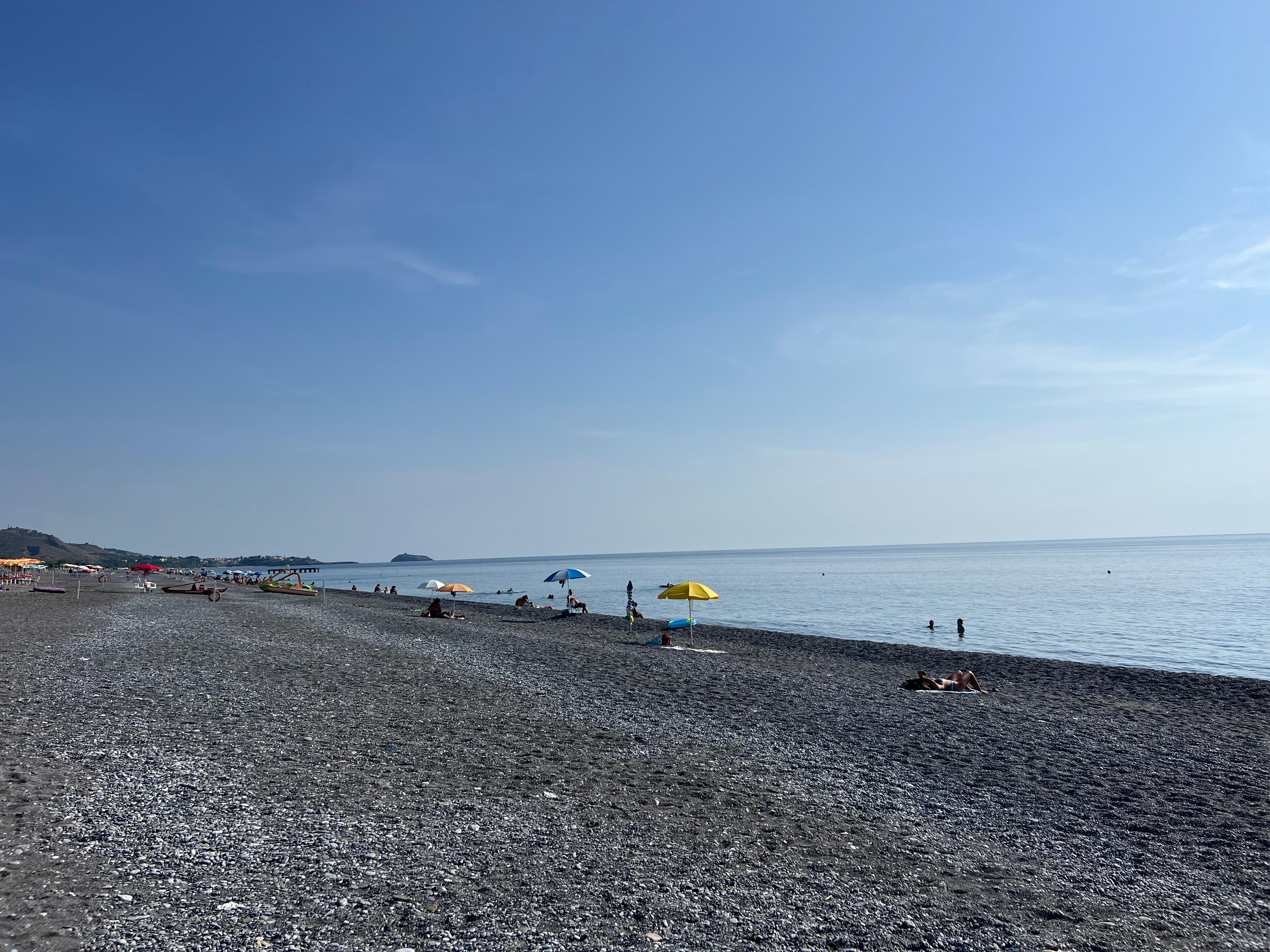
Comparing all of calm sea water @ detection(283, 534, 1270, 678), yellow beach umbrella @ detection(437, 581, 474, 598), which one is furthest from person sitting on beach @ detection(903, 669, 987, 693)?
yellow beach umbrella @ detection(437, 581, 474, 598)

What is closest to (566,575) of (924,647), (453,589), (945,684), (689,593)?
(689,593)

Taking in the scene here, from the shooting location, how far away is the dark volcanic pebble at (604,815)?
231 inches

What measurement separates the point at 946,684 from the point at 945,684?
0.02 metres

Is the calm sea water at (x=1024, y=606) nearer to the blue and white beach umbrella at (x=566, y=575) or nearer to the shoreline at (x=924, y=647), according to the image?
the shoreline at (x=924, y=647)

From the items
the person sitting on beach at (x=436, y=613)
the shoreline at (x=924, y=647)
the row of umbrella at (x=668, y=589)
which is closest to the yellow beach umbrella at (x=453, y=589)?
the row of umbrella at (x=668, y=589)

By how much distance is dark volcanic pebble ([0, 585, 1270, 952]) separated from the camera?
5867 mm

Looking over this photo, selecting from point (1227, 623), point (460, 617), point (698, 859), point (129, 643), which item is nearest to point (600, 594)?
point (460, 617)

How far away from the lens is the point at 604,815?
28.0ft

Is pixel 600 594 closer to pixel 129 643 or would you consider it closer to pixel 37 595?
pixel 37 595

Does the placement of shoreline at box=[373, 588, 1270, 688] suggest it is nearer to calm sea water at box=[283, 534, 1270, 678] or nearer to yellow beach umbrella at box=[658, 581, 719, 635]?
calm sea water at box=[283, 534, 1270, 678]

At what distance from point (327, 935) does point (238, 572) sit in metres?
112

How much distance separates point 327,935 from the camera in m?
5.39

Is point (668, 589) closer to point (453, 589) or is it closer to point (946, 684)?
point (946, 684)

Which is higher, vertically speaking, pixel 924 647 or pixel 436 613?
pixel 436 613
